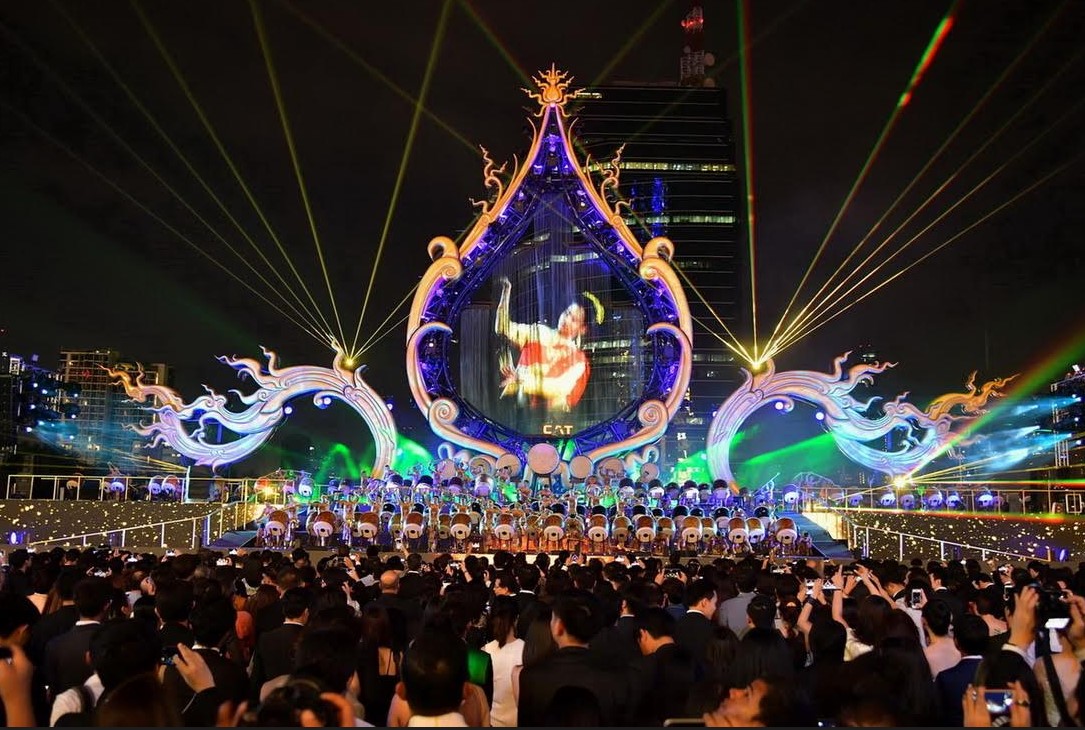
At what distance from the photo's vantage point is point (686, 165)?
8781 centimetres

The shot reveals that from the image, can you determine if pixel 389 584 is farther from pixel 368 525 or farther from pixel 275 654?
pixel 368 525

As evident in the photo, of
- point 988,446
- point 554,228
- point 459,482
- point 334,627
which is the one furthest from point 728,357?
point 334,627

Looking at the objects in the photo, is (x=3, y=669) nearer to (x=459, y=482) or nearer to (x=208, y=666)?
(x=208, y=666)

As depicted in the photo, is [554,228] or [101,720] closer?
[101,720]

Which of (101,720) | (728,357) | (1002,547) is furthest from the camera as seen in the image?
(728,357)

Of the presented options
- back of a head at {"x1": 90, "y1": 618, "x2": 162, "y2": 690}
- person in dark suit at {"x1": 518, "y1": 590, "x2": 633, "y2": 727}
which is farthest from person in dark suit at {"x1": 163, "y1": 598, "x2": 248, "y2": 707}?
person in dark suit at {"x1": 518, "y1": 590, "x2": 633, "y2": 727}

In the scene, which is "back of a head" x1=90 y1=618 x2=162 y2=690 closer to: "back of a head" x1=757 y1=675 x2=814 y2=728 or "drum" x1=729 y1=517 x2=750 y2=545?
"back of a head" x1=757 y1=675 x2=814 y2=728

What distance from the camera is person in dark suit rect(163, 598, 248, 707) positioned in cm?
493

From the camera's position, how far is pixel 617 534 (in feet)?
80.3

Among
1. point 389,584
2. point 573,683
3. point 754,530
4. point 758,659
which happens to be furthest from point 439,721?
point 754,530

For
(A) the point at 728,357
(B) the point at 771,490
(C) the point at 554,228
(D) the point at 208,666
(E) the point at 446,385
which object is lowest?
(D) the point at 208,666

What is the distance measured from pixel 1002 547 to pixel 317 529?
622 inches

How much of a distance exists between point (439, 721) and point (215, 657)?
1.84 metres

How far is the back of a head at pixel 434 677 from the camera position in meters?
4.18
